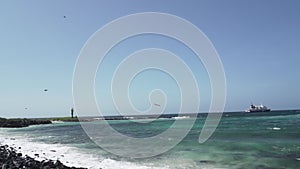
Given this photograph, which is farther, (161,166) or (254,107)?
(254,107)

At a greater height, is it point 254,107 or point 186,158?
point 254,107

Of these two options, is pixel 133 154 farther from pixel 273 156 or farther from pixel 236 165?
pixel 273 156

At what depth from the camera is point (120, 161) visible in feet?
63.7

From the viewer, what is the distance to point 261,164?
1794 cm

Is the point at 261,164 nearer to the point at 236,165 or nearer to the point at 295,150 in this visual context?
the point at 236,165

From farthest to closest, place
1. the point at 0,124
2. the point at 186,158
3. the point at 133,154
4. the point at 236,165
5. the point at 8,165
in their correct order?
the point at 0,124, the point at 133,154, the point at 186,158, the point at 236,165, the point at 8,165

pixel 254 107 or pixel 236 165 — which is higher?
pixel 254 107

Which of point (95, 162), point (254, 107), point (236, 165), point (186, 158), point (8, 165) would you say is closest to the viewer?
point (8, 165)

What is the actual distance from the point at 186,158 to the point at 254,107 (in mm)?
155616

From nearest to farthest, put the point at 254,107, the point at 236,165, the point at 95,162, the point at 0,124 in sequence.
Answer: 1. the point at 236,165
2. the point at 95,162
3. the point at 0,124
4. the point at 254,107

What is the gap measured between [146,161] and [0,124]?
241ft

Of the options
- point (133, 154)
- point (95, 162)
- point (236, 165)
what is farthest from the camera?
point (133, 154)

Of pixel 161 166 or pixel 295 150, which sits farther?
pixel 295 150

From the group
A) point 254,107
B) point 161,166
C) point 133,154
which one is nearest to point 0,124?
point 133,154
